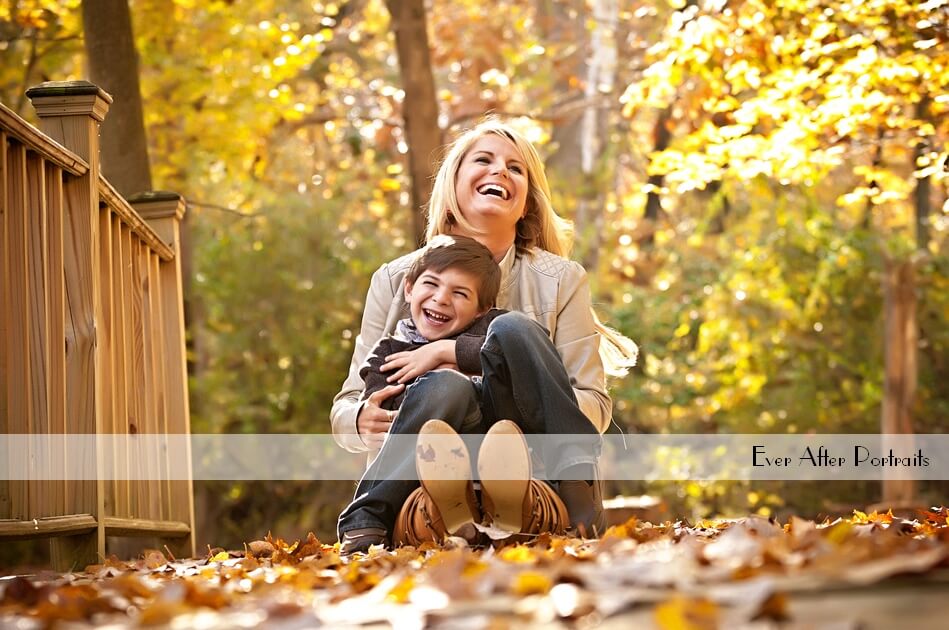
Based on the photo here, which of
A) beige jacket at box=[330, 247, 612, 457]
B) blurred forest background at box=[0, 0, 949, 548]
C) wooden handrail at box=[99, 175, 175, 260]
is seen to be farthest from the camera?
blurred forest background at box=[0, 0, 949, 548]

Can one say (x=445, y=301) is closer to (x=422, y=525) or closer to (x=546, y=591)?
(x=422, y=525)

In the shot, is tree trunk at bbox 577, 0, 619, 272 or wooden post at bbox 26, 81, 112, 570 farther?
tree trunk at bbox 577, 0, 619, 272

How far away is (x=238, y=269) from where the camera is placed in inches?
491

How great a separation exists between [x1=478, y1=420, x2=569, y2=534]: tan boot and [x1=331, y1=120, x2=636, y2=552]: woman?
0.14 ft

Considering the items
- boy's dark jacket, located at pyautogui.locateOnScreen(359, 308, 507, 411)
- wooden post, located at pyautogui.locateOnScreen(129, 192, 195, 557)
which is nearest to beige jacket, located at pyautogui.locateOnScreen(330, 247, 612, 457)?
boy's dark jacket, located at pyautogui.locateOnScreen(359, 308, 507, 411)

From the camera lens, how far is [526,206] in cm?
467

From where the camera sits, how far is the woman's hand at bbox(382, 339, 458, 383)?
149 inches

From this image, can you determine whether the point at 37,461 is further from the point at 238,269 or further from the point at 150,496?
the point at 238,269

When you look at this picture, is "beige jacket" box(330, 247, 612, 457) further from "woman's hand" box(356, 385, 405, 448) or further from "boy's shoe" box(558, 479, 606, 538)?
"boy's shoe" box(558, 479, 606, 538)

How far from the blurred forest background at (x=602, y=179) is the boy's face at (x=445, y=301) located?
2.49 m

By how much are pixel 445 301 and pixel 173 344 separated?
2029mm

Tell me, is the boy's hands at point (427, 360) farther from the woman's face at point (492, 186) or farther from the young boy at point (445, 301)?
the woman's face at point (492, 186)

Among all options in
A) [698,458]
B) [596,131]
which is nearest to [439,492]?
[698,458]

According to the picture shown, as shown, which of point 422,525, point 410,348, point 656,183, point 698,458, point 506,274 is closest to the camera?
point 422,525
